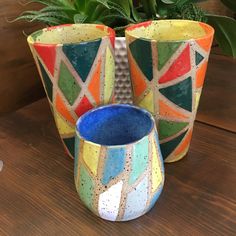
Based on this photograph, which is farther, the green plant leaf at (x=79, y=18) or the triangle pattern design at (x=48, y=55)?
the green plant leaf at (x=79, y=18)

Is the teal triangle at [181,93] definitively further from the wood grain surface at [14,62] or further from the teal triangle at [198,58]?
the wood grain surface at [14,62]

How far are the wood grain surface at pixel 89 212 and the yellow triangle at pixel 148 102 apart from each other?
0.08 metres

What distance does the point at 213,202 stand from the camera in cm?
37

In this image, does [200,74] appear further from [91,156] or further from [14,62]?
[14,62]

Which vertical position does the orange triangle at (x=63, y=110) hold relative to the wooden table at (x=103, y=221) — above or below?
above

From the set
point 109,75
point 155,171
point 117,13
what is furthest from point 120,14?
point 155,171

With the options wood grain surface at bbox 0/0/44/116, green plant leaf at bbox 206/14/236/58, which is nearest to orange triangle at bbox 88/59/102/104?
green plant leaf at bbox 206/14/236/58

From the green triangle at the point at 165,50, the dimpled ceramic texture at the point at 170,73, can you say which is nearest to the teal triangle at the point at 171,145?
the dimpled ceramic texture at the point at 170,73

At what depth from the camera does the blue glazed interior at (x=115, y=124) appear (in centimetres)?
38

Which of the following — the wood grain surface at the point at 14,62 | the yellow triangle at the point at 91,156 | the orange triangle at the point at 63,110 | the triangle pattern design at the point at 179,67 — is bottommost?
the wood grain surface at the point at 14,62

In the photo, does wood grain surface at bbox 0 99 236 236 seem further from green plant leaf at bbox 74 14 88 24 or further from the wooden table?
green plant leaf at bbox 74 14 88 24

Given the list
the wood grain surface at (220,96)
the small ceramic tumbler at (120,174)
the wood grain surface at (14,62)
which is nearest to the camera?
the small ceramic tumbler at (120,174)

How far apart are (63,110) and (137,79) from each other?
9cm

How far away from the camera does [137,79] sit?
0.41 metres
